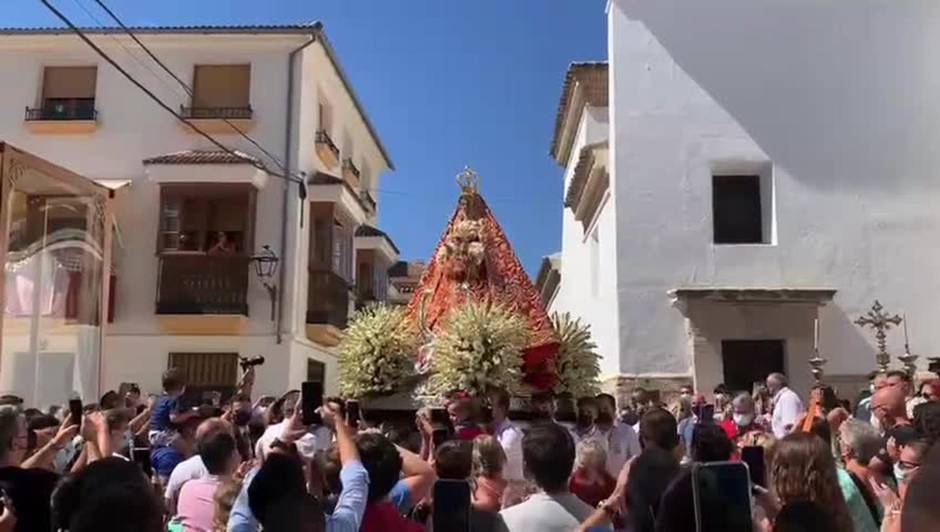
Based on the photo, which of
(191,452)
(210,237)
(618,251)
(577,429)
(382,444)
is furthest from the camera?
(210,237)

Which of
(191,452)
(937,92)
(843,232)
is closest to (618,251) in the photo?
(843,232)

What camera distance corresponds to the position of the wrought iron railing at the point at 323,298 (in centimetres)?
1833

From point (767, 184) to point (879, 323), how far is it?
2566 mm

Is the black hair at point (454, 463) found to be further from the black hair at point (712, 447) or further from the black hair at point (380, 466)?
the black hair at point (712, 447)

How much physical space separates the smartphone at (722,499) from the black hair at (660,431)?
2329 mm

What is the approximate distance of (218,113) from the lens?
1722 centimetres

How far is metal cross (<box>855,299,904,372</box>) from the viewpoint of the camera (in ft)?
43.1

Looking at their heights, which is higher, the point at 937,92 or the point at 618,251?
the point at 937,92

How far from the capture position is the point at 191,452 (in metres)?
5.32

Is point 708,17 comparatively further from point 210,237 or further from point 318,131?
point 210,237

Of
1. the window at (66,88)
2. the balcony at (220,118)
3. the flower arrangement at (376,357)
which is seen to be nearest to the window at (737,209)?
the flower arrangement at (376,357)

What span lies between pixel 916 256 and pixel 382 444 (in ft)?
41.2

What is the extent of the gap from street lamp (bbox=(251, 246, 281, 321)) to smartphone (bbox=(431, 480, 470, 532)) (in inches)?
571

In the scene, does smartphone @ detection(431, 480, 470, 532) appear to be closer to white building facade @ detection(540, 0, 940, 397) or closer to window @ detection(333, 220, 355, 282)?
white building facade @ detection(540, 0, 940, 397)
